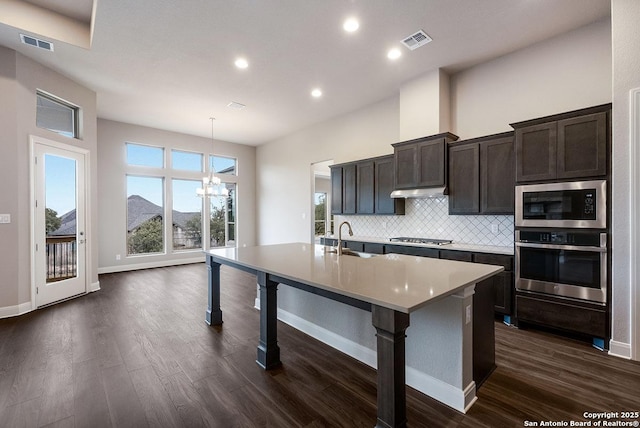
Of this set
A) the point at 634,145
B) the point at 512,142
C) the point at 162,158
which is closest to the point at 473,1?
the point at 512,142

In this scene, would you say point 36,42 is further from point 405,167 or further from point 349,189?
point 405,167

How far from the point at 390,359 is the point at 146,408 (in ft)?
5.54

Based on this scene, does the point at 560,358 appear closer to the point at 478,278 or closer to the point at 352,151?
the point at 478,278

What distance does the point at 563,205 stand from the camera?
2.93 metres

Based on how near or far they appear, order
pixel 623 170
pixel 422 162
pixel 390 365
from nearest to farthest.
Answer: pixel 390 365
pixel 623 170
pixel 422 162

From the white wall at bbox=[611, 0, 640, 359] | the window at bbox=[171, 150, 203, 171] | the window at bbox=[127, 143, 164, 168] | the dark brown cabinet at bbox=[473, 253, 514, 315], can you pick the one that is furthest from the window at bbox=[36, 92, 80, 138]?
the white wall at bbox=[611, 0, 640, 359]

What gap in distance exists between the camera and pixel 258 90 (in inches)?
191

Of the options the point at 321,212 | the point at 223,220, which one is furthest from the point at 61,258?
the point at 321,212

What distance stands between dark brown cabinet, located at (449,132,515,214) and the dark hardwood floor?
4.87ft

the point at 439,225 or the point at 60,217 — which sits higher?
the point at 60,217

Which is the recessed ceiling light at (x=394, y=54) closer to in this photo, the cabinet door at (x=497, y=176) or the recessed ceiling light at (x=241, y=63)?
the cabinet door at (x=497, y=176)

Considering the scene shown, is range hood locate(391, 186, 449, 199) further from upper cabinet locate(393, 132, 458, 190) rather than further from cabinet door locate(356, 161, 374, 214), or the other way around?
cabinet door locate(356, 161, 374, 214)

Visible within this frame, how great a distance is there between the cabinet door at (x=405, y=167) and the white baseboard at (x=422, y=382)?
2.58 m

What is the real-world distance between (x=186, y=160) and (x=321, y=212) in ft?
15.6
